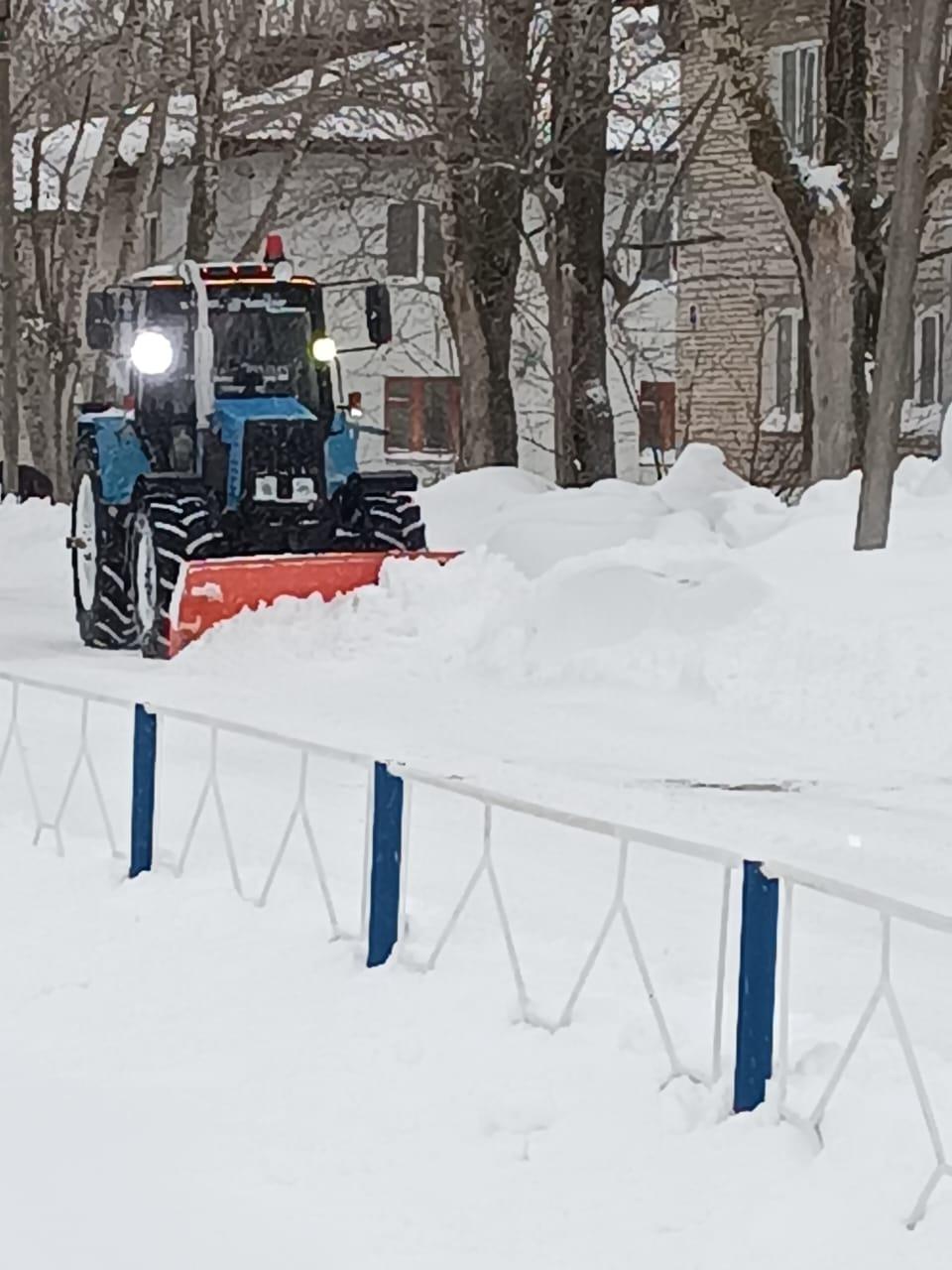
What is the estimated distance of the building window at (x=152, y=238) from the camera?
131 ft

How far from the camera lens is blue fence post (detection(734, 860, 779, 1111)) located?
5.14m

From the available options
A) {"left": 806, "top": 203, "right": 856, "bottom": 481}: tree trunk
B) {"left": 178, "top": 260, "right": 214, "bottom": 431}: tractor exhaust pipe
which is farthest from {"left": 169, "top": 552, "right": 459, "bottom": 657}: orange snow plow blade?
{"left": 806, "top": 203, "right": 856, "bottom": 481}: tree trunk

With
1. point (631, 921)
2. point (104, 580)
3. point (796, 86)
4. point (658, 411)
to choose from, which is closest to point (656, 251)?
point (658, 411)

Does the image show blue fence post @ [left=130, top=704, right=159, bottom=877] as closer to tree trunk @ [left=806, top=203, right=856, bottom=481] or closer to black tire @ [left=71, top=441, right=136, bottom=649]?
black tire @ [left=71, top=441, right=136, bottom=649]

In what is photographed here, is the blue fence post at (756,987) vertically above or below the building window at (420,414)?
below

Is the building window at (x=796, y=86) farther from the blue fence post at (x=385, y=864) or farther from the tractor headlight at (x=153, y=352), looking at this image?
the blue fence post at (x=385, y=864)

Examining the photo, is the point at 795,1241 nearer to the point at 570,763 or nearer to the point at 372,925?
the point at 372,925

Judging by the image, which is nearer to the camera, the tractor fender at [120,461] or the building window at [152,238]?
the tractor fender at [120,461]

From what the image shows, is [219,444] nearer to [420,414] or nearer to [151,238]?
[151,238]

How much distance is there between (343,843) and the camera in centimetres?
852

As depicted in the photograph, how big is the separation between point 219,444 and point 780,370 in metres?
21.2

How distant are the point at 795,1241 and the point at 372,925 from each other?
2.19 meters

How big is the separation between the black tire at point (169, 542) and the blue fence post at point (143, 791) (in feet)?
20.5

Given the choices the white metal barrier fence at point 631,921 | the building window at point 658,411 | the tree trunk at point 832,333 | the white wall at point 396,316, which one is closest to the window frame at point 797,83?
the white wall at point 396,316
